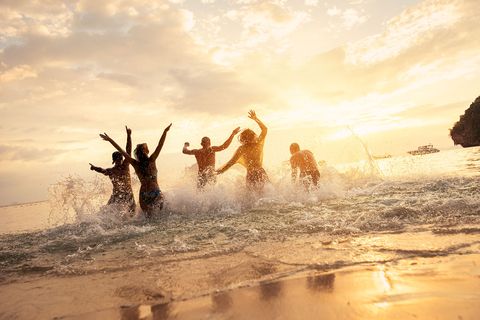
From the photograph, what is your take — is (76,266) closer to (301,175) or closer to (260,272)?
(260,272)

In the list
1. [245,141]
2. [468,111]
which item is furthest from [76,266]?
[468,111]

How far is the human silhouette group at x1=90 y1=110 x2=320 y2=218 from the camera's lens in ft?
29.3

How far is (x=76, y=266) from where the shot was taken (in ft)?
15.0

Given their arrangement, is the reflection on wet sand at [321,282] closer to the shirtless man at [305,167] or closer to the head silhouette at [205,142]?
the shirtless man at [305,167]

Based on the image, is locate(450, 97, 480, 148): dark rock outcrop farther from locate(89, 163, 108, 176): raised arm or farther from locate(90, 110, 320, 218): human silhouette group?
locate(89, 163, 108, 176): raised arm

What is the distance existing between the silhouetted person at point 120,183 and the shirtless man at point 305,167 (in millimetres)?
4913

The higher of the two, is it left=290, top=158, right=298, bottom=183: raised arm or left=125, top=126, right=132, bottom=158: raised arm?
left=125, top=126, right=132, bottom=158: raised arm

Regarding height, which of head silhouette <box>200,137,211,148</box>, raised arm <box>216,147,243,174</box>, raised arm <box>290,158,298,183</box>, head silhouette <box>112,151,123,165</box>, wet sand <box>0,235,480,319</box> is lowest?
wet sand <box>0,235,480,319</box>

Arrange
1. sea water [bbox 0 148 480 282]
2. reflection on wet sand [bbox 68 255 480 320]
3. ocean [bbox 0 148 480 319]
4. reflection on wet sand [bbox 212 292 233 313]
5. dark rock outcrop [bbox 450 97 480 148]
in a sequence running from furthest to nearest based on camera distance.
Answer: dark rock outcrop [bbox 450 97 480 148], sea water [bbox 0 148 480 282], ocean [bbox 0 148 480 319], reflection on wet sand [bbox 212 292 233 313], reflection on wet sand [bbox 68 255 480 320]

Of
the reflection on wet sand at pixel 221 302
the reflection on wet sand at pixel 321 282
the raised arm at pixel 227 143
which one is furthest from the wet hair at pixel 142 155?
the reflection on wet sand at pixel 321 282

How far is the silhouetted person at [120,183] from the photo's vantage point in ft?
31.3

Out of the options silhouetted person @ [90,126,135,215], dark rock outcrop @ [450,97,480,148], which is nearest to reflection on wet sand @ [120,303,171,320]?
silhouetted person @ [90,126,135,215]

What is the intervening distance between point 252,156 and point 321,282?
7.23 meters

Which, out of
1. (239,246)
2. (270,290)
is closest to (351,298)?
(270,290)
